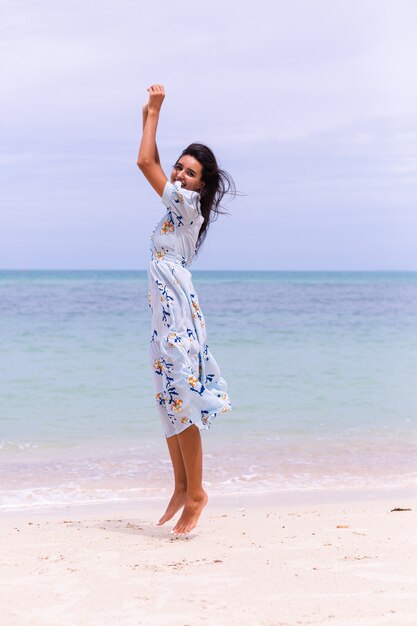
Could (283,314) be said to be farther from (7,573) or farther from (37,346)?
(7,573)

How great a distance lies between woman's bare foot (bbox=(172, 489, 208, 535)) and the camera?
404 centimetres

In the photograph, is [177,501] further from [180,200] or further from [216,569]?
[180,200]

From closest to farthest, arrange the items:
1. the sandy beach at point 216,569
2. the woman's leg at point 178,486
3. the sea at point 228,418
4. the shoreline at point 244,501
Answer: the sandy beach at point 216,569 < the woman's leg at point 178,486 < the shoreline at point 244,501 < the sea at point 228,418

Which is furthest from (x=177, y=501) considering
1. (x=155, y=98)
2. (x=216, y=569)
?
(x=155, y=98)

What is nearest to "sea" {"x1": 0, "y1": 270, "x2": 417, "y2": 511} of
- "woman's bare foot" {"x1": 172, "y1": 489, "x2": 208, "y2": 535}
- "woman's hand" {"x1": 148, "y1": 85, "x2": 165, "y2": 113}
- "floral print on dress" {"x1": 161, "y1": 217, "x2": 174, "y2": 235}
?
"woman's bare foot" {"x1": 172, "y1": 489, "x2": 208, "y2": 535}

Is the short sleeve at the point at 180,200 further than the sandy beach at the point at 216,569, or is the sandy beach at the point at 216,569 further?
the short sleeve at the point at 180,200

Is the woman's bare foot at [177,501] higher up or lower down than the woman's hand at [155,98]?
lower down

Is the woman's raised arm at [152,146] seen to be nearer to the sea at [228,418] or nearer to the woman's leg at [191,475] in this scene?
the woman's leg at [191,475]

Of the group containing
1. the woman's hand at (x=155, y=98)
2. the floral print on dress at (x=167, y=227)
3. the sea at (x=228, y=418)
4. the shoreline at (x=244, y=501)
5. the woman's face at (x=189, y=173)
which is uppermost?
the woman's hand at (x=155, y=98)

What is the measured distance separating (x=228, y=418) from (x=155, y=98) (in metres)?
4.12

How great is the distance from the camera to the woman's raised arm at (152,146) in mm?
3936

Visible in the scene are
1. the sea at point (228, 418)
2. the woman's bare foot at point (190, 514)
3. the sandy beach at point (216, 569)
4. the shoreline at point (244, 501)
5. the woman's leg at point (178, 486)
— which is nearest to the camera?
the sandy beach at point (216, 569)

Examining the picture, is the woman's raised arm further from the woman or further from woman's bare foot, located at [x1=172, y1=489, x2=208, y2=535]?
woman's bare foot, located at [x1=172, y1=489, x2=208, y2=535]

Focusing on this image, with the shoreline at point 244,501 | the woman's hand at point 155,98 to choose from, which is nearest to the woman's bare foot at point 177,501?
the shoreline at point 244,501
